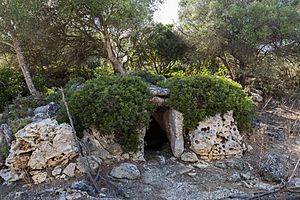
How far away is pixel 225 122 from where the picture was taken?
6.08 meters

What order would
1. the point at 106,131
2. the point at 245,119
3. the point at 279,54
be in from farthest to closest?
1. the point at 279,54
2. the point at 245,119
3. the point at 106,131

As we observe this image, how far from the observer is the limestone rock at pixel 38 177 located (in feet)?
16.5

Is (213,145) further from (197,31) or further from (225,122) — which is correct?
(197,31)

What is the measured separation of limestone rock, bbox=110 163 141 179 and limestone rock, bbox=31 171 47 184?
1127 millimetres

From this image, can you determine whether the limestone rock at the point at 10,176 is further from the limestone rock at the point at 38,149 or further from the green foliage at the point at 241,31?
the green foliage at the point at 241,31

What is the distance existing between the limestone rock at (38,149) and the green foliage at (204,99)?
221 cm

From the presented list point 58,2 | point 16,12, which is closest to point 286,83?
point 58,2

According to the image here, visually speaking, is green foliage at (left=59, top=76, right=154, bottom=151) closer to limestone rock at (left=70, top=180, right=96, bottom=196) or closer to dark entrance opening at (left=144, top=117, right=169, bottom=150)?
limestone rock at (left=70, top=180, right=96, bottom=196)

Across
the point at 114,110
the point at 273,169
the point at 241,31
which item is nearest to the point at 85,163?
the point at 114,110

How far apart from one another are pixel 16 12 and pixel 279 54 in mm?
8194

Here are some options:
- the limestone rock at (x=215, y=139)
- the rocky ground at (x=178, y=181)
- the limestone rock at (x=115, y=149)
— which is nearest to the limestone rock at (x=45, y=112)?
the rocky ground at (x=178, y=181)

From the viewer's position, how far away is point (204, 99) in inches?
239

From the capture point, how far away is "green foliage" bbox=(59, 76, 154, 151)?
5465 mm

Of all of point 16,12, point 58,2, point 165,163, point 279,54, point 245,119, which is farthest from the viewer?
point 279,54
